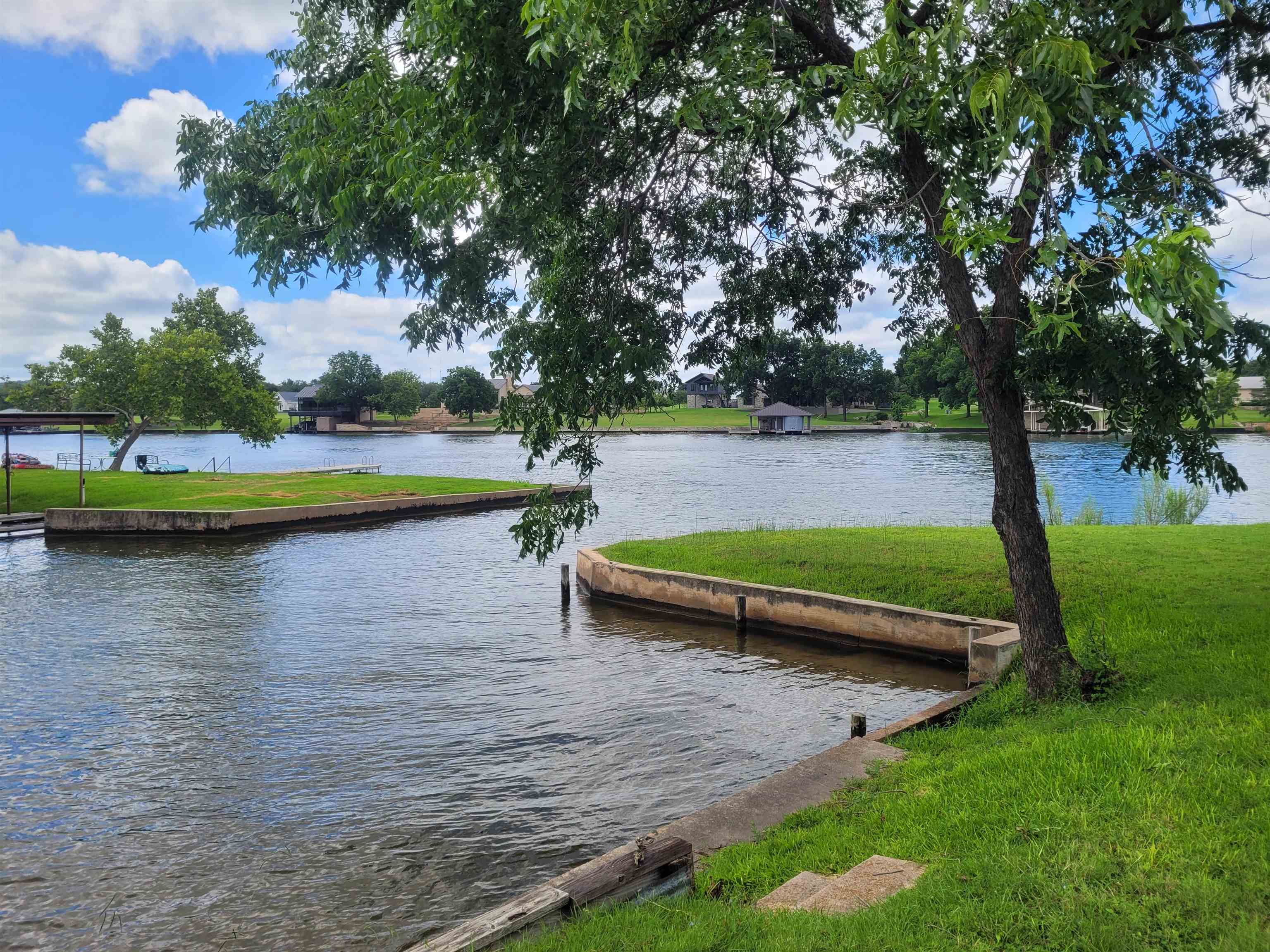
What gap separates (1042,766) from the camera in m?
6.98

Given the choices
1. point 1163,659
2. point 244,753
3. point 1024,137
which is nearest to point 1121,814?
point 1024,137

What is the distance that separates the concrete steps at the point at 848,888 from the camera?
5254mm

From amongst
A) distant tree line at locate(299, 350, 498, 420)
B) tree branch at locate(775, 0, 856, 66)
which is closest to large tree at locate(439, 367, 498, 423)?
distant tree line at locate(299, 350, 498, 420)

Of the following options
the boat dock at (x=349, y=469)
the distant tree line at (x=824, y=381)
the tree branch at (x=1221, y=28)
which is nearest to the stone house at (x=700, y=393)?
the distant tree line at (x=824, y=381)

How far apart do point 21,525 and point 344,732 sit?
88.7 feet

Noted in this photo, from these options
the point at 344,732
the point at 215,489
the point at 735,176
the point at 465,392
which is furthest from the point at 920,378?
the point at 344,732

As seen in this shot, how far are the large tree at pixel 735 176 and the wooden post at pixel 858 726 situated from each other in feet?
6.18

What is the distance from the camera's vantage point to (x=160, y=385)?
5372 centimetres

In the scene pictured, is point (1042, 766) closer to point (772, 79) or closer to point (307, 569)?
point (772, 79)

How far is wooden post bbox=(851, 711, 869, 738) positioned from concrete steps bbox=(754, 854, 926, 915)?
137 inches

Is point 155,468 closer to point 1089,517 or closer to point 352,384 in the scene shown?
point 1089,517

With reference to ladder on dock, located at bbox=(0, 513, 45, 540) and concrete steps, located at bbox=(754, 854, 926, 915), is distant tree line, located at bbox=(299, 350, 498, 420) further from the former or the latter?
concrete steps, located at bbox=(754, 854, 926, 915)

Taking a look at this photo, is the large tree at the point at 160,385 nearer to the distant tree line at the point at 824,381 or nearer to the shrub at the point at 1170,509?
the shrub at the point at 1170,509

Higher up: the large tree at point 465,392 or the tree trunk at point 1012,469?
the large tree at point 465,392
